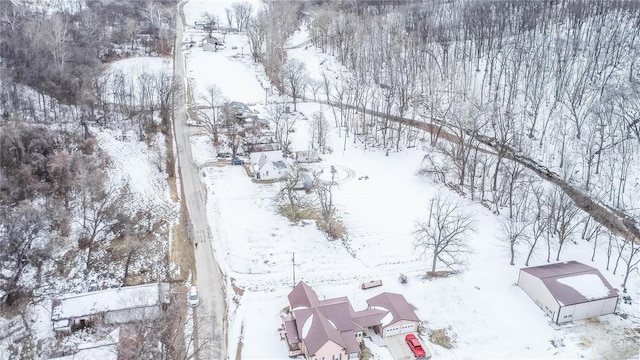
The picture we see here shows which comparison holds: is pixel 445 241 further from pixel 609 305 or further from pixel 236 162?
pixel 236 162

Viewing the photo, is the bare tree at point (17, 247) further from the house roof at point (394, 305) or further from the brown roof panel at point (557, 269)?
the brown roof panel at point (557, 269)

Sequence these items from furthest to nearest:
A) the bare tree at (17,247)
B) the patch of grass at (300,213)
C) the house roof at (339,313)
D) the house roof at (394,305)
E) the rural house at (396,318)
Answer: the patch of grass at (300,213), the bare tree at (17,247), the house roof at (394,305), the rural house at (396,318), the house roof at (339,313)

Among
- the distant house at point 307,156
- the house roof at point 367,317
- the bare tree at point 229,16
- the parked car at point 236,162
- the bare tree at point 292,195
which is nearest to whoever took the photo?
the house roof at point 367,317

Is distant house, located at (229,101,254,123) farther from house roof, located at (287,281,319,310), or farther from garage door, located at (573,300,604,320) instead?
garage door, located at (573,300,604,320)

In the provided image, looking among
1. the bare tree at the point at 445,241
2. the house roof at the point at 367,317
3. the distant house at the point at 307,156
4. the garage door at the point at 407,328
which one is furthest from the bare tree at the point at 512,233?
the distant house at the point at 307,156

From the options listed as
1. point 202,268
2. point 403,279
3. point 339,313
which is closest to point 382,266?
point 403,279

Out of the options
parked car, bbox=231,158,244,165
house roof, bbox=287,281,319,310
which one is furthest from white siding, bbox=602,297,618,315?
parked car, bbox=231,158,244,165
